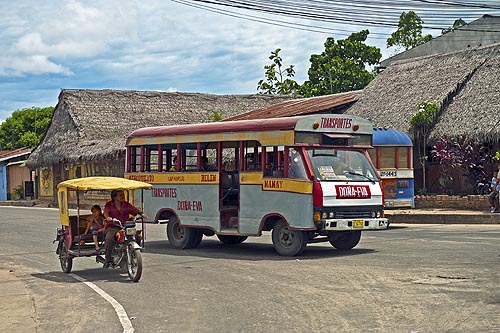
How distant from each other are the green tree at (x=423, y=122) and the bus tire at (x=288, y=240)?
14045 millimetres

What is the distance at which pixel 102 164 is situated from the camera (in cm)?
4316

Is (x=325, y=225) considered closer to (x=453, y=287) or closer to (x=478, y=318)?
(x=453, y=287)

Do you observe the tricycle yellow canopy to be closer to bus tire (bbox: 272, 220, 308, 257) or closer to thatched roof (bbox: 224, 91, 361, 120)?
bus tire (bbox: 272, 220, 308, 257)

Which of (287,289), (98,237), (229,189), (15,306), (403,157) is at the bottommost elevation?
(15,306)

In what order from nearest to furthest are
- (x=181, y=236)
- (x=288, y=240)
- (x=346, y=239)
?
(x=288, y=240)
(x=346, y=239)
(x=181, y=236)

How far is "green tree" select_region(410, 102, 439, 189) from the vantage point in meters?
28.5

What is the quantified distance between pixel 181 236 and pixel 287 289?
7203 mm

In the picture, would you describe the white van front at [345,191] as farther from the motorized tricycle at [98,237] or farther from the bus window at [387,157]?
the bus window at [387,157]

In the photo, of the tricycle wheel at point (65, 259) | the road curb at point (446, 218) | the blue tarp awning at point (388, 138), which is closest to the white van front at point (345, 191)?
the tricycle wheel at point (65, 259)

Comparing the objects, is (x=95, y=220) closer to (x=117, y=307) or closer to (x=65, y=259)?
(x=65, y=259)

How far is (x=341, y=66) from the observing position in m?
56.5

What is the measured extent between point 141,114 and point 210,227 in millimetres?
32326

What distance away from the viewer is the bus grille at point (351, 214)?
15.2m

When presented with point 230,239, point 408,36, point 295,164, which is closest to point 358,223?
point 295,164
